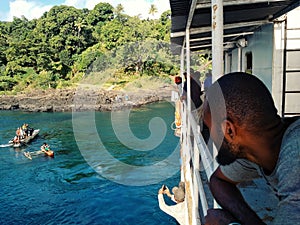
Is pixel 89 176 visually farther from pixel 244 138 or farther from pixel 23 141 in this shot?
pixel 244 138

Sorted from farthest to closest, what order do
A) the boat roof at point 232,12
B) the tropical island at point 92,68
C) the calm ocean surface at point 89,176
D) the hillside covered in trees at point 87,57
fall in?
1. the hillside covered in trees at point 87,57
2. the tropical island at point 92,68
3. the calm ocean surface at point 89,176
4. the boat roof at point 232,12

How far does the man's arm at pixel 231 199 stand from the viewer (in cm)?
104

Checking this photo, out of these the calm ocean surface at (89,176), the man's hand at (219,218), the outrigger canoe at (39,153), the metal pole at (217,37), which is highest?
the metal pole at (217,37)

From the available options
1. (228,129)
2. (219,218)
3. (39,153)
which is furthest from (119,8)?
(219,218)

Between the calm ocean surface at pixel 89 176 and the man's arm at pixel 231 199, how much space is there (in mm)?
10275

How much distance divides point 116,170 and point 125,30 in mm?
35279

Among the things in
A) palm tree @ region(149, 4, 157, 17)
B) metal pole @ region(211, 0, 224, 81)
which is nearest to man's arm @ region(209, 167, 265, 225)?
metal pole @ region(211, 0, 224, 81)

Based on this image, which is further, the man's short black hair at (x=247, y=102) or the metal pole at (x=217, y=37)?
the metal pole at (x=217, y=37)

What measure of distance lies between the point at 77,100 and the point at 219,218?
124 feet

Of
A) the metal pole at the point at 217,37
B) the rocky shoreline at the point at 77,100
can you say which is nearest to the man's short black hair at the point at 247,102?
the metal pole at the point at 217,37

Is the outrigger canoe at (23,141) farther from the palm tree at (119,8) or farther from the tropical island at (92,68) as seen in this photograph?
the palm tree at (119,8)

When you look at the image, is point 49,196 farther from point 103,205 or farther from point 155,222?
point 155,222

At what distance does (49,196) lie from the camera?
46.0ft

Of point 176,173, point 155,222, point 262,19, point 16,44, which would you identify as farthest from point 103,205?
point 16,44
